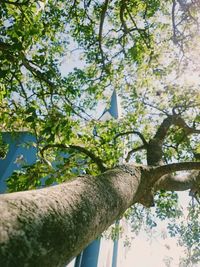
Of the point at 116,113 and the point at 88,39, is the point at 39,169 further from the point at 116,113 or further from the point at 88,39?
the point at 116,113

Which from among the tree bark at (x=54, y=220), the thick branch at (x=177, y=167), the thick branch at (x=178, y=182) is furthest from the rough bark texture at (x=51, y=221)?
the thick branch at (x=178, y=182)

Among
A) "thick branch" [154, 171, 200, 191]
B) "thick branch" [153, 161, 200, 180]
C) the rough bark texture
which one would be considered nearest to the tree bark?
the rough bark texture

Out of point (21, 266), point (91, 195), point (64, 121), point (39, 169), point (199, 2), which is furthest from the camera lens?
point (199, 2)

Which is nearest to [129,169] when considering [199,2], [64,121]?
[64,121]

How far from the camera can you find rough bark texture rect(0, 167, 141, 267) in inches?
51.7

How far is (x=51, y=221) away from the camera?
5.41 feet

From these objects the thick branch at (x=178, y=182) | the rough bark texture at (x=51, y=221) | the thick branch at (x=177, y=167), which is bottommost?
the rough bark texture at (x=51, y=221)

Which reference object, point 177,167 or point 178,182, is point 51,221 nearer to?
point 177,167

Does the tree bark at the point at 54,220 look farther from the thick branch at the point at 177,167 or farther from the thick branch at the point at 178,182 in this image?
the thick branch at the point at 178,182

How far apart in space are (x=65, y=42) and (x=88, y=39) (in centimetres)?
180

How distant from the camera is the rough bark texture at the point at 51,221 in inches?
51.7

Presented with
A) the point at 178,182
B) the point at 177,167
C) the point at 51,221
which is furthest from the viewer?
the point at 178,182

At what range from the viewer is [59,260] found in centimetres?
161

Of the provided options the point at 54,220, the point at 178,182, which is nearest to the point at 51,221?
the point at 54,220
